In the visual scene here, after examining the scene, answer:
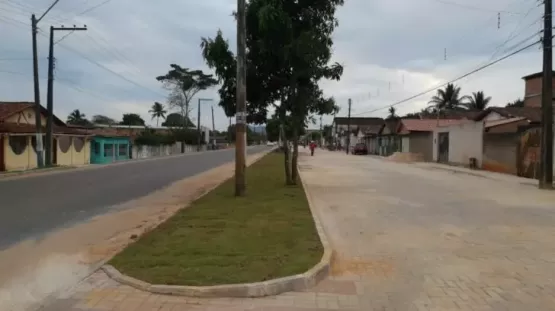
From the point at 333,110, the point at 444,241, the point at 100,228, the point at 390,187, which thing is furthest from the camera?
the point at 390,187

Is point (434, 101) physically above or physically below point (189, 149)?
above

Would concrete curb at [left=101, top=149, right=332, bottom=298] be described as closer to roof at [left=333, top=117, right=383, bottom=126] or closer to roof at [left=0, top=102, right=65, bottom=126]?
roof at [left=0, top=102, right=65, bottom=126]

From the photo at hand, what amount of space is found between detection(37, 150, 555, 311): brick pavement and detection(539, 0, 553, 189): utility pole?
18.0ft

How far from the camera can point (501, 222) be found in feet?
34.6

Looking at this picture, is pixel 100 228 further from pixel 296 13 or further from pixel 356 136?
pixel 356 136

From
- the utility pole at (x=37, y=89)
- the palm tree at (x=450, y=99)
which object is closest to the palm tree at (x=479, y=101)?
the palm tree at (x=450, y=99)

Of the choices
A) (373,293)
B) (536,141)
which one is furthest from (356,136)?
(373,293)

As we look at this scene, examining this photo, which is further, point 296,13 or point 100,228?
point 296,13

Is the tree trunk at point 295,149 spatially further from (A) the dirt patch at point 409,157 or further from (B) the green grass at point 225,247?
(A) the dirt patch at point 409,157

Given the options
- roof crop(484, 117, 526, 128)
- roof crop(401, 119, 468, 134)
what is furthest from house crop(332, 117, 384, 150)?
roof crop(484, 117, 526, 128)

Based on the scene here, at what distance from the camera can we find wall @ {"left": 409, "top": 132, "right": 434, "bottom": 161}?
1703 inches

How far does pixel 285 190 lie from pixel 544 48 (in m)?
10.9

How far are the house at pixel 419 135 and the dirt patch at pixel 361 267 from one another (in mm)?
36190

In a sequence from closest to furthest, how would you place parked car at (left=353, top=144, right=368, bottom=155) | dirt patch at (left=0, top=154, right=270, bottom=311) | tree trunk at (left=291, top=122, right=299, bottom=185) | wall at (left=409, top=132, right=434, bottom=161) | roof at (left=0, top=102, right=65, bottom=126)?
dirt patch at (left=0, top=154, right=270, bottom=311) < tree trunk at (left=291, top=122, right=299, bottom=185) < roof at (left=0, top=102, right=65, bottom=126) < wall at (left=409, top=132, right=434, bottom=161) < parked car at (left=353, top=144, right=368, bottom=155)
